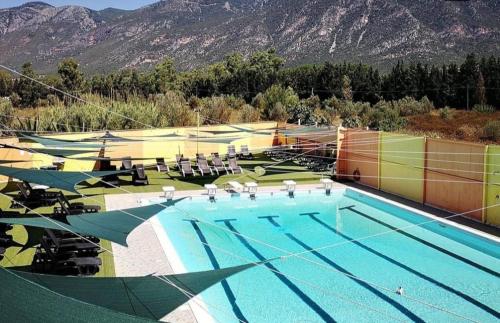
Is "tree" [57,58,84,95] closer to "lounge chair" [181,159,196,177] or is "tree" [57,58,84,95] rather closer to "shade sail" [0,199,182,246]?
"lounge chair" [181,159,196,177]

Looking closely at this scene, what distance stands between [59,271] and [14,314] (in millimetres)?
4384

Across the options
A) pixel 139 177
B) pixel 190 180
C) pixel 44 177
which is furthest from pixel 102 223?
pixel 190 180

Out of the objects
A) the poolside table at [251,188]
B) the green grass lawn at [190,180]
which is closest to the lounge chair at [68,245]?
the green grass lawn at [190,180]

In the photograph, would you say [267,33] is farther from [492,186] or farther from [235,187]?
[492,186]

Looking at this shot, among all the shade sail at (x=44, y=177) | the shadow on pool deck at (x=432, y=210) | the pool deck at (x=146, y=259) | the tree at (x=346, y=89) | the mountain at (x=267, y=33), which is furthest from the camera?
the mountain at (x=267, y=33)

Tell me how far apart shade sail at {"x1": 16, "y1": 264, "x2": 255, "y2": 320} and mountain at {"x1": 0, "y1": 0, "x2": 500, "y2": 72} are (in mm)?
47032

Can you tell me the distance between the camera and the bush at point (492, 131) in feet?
76.8

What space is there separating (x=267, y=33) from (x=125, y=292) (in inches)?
2561

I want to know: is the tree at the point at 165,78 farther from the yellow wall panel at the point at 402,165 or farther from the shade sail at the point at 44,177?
the shade sail at the point at 44,177

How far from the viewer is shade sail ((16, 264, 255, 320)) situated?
3842 millimetres

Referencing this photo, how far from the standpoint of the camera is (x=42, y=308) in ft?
9.63

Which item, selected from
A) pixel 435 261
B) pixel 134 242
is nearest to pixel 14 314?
pixel 134 242

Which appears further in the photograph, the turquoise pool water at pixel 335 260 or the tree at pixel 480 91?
the tree at pixel 480 91

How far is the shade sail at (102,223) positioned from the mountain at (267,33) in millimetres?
44795
